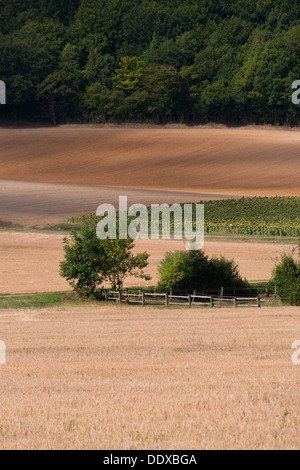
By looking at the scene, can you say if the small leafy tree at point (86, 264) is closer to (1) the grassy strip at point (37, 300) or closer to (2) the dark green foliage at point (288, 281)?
(1) the grassy strip at point (37, 300)

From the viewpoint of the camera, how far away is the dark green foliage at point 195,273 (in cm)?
4316

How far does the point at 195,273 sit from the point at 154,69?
113595 mm

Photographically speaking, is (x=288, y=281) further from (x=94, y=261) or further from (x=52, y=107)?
(x=52, y=107)

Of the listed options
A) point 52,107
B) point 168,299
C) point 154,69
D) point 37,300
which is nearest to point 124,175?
point 52,107

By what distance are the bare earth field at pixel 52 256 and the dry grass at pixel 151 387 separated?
1858 centimetres

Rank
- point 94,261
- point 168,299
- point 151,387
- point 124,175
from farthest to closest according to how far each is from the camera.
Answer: point 124,175 < point 94,261 < point 168,299 < point 151,387

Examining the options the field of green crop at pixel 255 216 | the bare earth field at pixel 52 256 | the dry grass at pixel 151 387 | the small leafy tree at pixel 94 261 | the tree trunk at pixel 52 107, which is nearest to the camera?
the dry grass at pixel 151 387

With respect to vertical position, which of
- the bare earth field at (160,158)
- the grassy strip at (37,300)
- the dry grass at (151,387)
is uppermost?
the bare earth field at (160,158)

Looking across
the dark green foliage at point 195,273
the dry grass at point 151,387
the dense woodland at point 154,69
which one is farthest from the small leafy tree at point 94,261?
the dense woodland at point 154,69

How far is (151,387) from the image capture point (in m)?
15.3

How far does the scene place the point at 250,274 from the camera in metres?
48.9

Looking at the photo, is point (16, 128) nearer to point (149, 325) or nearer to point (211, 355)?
point (149, 325)

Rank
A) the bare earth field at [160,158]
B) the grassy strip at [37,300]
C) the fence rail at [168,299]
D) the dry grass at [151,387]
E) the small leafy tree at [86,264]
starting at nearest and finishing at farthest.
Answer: the dry grass at [151,387], the grassy strip at [37,300], the fence rail at [168,299], the small leafy tree at [86,264], the bare earth field at [160,158]
